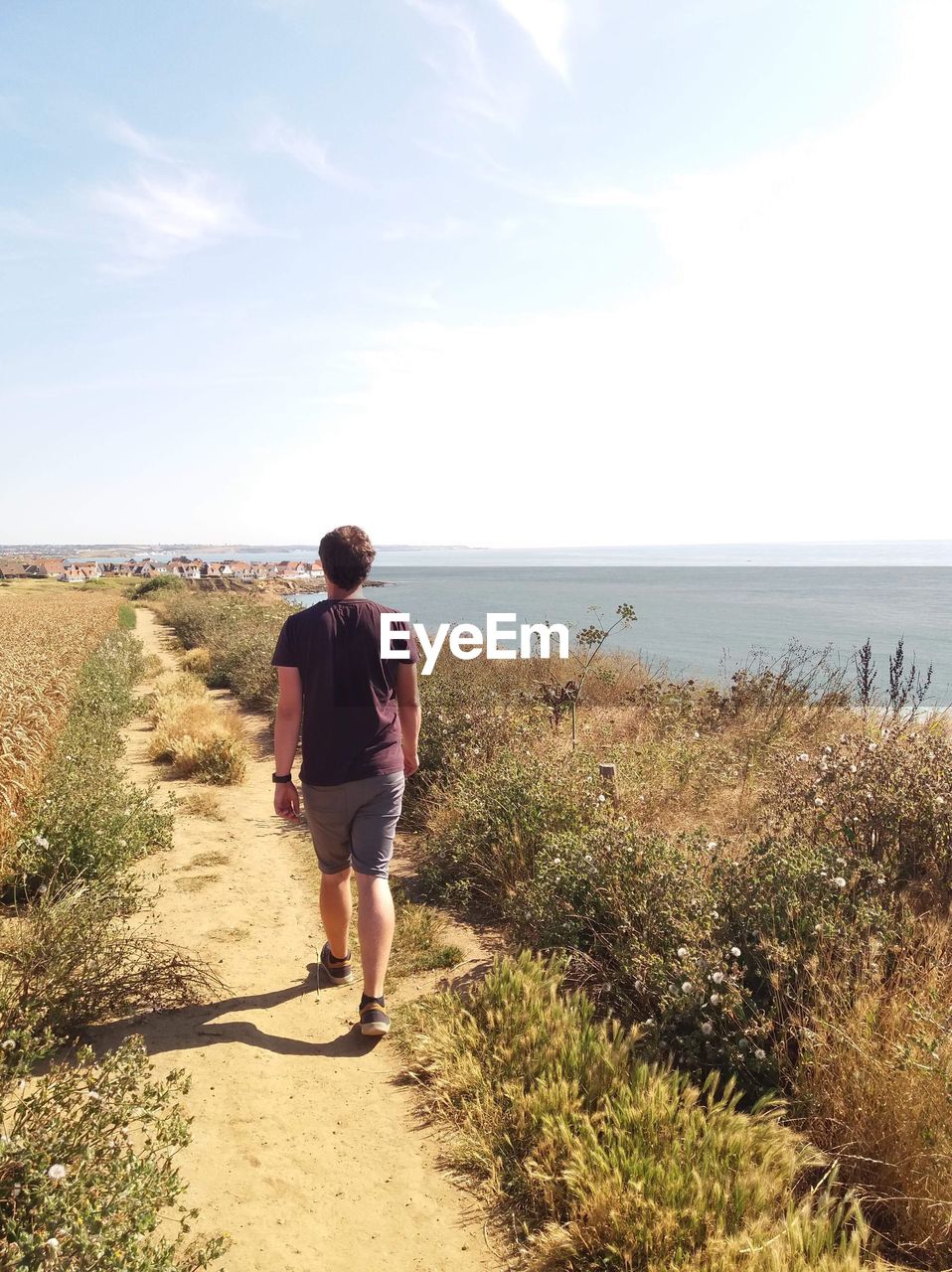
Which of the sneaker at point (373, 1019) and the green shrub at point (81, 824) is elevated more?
the green shrub at point (81, 824)

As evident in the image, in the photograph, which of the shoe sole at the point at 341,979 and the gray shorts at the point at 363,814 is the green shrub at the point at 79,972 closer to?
the shoe sole at the point at 341,979

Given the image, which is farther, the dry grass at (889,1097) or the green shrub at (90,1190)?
the dry grass at (889,1097)

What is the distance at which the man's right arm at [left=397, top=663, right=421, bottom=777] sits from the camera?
12.3 feet

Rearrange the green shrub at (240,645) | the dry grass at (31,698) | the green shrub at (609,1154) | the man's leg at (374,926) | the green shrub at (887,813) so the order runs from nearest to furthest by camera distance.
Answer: the green shrub at (609,1154) → the man's leg at (374,926) → the green shrub at (887,813) → the dry grass at (31,698) → the green shrub at (240,645)

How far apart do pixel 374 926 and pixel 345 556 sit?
191 cm

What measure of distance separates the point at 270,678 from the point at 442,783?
6.81m

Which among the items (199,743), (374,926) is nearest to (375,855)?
(374,926)

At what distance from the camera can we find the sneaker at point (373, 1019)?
378 cm

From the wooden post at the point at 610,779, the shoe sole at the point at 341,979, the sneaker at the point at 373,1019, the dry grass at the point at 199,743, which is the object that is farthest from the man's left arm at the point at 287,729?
the dry grass at the point at 199,743

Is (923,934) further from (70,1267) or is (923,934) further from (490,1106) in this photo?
(70,1267)

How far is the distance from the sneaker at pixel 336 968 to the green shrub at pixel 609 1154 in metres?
0.79

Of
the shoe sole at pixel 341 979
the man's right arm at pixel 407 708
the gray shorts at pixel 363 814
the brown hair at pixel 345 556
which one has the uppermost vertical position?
the brown hair at pixel 345 556

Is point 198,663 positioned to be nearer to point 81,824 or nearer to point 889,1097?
point 81,824

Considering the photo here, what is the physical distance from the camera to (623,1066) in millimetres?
3176
